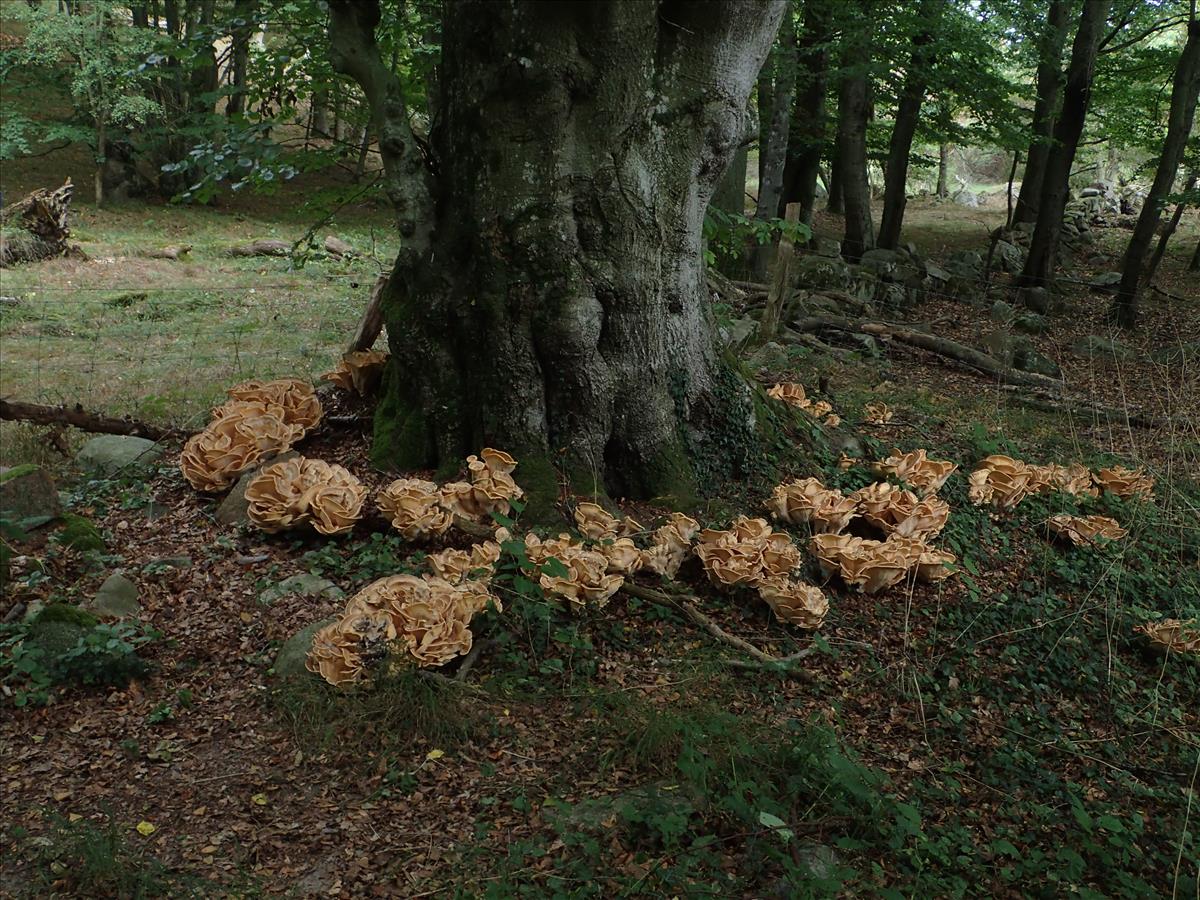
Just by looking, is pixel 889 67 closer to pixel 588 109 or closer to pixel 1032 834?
pixel 588 109

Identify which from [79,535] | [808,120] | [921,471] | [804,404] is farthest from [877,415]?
[808,120]

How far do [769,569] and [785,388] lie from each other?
8.55ft

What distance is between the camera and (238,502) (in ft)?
17.7

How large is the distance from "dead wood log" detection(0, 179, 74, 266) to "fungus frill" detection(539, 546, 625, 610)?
1602cm

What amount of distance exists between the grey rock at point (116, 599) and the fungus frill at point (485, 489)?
1.63 meters

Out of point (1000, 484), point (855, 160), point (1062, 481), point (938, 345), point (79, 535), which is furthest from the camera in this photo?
point (855, 160)

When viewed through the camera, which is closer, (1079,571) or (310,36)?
(1079,571)

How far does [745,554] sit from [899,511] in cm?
130

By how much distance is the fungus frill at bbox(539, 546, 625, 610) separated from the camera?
4.31 metres

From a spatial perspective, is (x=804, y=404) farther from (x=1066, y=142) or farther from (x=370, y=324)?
(x=1066, y=142)

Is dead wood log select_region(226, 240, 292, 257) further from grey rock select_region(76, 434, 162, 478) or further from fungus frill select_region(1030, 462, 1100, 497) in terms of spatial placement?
fungus frill select_region(1030, 462, 1100, 497)

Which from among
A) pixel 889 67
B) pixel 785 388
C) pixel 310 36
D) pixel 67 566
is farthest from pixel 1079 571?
pixel 889 67

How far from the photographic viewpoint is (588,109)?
198 inches

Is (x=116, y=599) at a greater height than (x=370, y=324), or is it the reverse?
(x=370, y=324)
